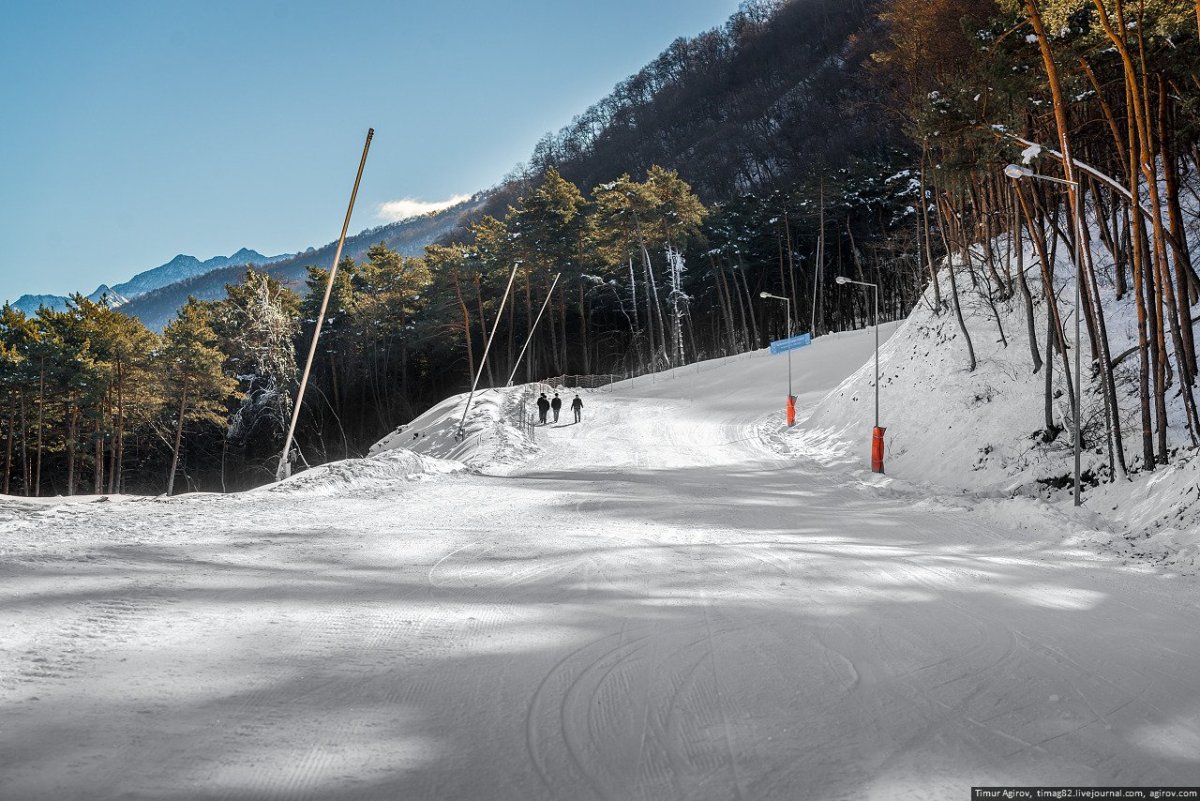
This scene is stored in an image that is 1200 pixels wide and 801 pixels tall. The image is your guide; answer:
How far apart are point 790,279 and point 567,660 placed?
196 ft

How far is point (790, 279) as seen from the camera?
6056 cm

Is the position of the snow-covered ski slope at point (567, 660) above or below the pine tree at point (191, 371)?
below

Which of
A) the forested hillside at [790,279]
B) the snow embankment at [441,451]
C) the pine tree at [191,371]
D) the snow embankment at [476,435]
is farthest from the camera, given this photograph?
the pine tree at [191,371]

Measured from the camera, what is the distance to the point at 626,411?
34781 millimetres

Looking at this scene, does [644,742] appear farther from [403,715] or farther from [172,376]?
[172,376]

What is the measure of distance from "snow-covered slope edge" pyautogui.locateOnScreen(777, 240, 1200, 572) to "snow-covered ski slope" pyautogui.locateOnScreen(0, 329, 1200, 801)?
3.64 ft

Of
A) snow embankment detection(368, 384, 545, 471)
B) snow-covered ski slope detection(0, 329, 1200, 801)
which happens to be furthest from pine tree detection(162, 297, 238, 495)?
snow-covered ski slope detection(0, 329, 1200, 801)

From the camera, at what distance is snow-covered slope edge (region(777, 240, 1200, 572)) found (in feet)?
30.3

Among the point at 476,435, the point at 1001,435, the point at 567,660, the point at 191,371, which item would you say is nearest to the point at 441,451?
the point at 476,435

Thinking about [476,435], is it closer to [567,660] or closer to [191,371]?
[567,660]

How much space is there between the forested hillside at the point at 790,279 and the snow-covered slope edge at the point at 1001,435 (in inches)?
12.4

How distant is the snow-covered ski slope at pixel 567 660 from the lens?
3199 mm

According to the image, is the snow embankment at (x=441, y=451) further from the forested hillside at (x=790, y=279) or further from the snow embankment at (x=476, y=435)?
the forested hillside at (x=790, y=279)

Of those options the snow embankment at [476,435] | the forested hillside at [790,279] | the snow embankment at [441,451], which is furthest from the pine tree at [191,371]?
the snow embankment at [441,451]
